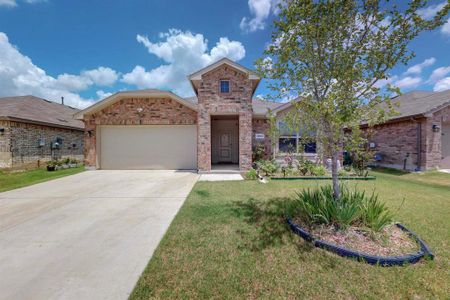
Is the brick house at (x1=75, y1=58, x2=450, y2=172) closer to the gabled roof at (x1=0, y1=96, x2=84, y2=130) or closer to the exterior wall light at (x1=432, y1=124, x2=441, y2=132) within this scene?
the exterior wall light at (x1=432, y1=124, x2=441, y2=132)

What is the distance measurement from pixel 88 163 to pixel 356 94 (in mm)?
12903

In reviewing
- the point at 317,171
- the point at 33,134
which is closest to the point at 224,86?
the point at 317,171

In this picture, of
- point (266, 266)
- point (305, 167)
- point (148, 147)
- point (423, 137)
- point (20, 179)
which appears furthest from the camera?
point (148, 147)

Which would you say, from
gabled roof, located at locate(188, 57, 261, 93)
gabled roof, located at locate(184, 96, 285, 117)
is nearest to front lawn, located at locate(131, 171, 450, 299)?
gabled roof, located at locate(184, 96, 285, 117)

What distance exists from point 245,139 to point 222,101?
2336 millimetres

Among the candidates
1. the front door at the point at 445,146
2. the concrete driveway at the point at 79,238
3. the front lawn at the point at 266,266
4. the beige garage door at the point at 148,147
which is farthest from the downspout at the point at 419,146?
the concrete driveway at the point at 79,238

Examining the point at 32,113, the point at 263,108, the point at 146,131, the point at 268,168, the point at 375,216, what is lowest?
the point at 375,216

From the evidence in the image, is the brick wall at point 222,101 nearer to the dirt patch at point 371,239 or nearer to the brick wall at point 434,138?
the dirt patch at point 371,239

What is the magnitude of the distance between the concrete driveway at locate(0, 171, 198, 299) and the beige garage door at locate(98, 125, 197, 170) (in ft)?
14.5

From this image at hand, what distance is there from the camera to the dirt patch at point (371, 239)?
288cm

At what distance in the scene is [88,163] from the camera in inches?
425

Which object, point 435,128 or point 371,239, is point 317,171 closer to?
point 371,239

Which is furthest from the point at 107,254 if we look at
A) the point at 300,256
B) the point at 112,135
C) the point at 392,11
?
the point at 112,135

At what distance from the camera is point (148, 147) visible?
36.2 feet
